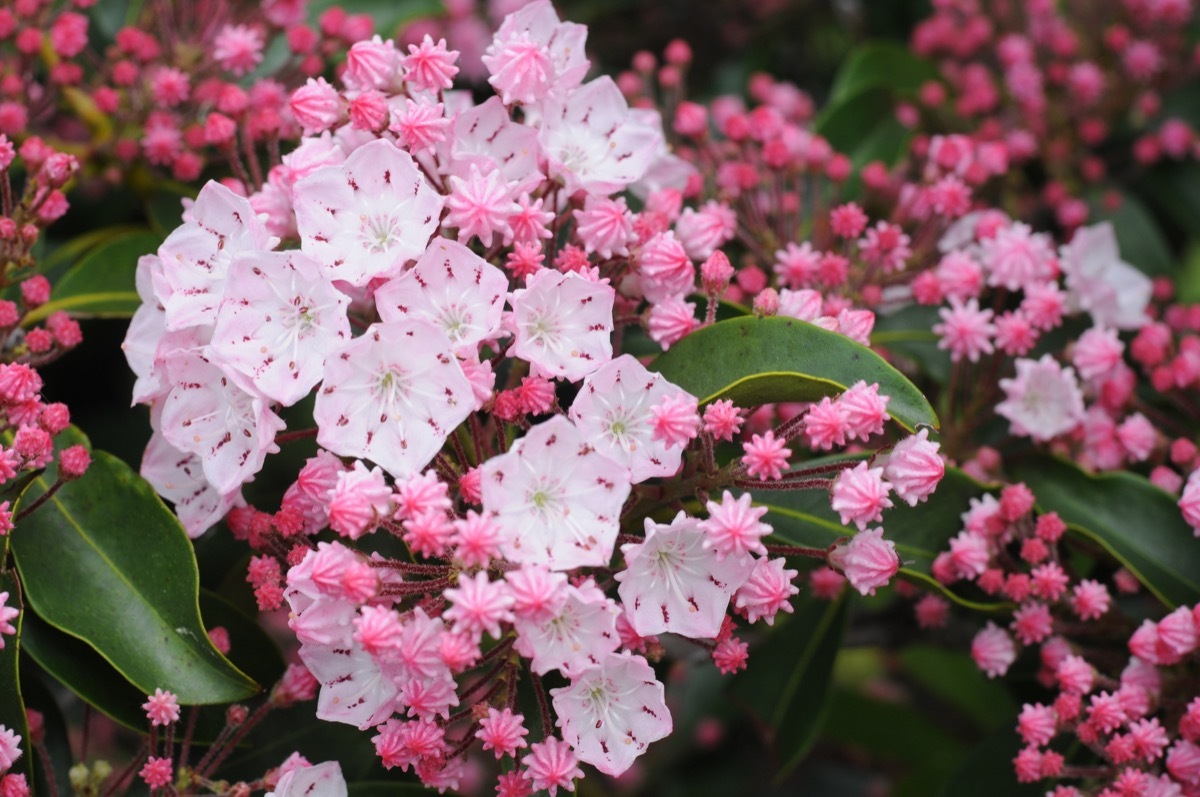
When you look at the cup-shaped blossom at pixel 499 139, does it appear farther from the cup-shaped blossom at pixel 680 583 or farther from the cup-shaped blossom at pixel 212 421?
the cup-shaped blossom at pixel 680 583

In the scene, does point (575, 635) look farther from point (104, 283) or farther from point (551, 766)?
point (104, 283)

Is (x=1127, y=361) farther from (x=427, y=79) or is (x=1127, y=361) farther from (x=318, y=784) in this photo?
(x=318, y=784)

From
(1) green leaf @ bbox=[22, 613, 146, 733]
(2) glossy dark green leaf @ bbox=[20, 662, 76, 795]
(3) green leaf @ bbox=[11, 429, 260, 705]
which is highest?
(3) green leaf @ bbox=[11, 429, 260, 705]

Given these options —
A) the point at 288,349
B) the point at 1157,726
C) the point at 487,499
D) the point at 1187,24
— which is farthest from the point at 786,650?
the point at 1187,24

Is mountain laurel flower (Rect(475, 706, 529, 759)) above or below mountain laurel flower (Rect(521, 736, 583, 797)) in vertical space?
above

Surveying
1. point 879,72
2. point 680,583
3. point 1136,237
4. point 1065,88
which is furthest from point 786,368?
point 1065,88

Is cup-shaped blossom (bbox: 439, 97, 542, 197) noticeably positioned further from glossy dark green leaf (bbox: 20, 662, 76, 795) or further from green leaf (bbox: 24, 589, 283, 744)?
glossy dark green leaf (bbox: 20, 662, 76, 795)

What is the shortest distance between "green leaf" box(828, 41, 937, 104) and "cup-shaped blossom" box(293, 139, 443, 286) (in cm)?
145

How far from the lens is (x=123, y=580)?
5.96 feet

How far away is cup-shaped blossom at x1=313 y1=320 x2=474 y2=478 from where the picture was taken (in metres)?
1.62

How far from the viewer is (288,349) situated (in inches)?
65.9

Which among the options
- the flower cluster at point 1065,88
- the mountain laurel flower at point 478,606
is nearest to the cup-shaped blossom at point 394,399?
the mountain laurel flower at point 478,606

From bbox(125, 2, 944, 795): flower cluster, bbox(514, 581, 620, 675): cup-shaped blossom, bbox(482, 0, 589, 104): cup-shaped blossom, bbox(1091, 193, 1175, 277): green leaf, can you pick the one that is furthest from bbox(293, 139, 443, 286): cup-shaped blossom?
bbox(1091, 193, 1175, 277): green leaf

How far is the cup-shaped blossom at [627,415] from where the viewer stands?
1657 mm
